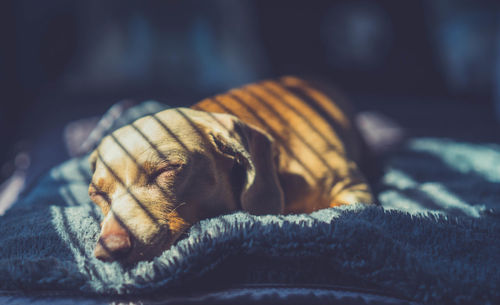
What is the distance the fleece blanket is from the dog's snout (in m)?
0.03

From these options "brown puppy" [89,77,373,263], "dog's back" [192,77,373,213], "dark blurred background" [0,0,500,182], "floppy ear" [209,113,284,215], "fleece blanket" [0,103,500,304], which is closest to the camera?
"fleece blanket" [0,103,500,304]

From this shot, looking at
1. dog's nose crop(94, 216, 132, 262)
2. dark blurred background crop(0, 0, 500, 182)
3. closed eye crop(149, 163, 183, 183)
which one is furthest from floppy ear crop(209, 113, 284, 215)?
dark blurred background crop(0, 0, 500, 182)

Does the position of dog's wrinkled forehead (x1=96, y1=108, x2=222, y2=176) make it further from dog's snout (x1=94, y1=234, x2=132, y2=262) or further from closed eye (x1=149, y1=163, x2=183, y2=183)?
dog's snout (x1=94, y1=234, x2=132, y2=262)

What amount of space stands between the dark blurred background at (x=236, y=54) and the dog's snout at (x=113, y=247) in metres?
1.84

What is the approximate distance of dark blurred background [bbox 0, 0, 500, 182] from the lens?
3.00 m

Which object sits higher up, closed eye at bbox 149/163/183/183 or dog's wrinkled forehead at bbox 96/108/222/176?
dog's wrinkled forehead at bbox 96/108/222/176

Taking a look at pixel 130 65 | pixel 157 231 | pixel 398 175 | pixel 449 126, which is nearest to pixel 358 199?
pixel 398 175

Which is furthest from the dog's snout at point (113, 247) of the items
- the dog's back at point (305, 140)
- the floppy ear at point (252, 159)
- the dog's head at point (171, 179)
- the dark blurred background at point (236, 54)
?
the dark blurred background at point (236, 54)

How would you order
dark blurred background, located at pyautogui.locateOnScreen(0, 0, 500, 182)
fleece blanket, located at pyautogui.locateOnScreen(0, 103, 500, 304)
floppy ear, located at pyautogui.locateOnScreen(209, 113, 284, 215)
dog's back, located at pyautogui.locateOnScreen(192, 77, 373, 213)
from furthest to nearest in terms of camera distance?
dark blurred background, located at pyautogui.locateOnScreen(0, 0, 500, 182), dog's back, located at pyautogui.locateOnScreen(192, 77, 373, 213), floppy ear, located at pyautogui.locateOnScreen(209, 113, 284, 215), fleece blanket, located at pyautogui.locateOnScreen(0, 103, 500, 304)

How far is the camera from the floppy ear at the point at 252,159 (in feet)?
3.57

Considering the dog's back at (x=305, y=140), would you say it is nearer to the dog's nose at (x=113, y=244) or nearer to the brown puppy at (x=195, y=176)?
the brown puppy at (x=195, y=176)

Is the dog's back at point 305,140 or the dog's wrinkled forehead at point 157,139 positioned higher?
the dog's wrinkled forehead at point 157,139

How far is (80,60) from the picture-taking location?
3.57 m

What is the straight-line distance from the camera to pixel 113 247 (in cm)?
84
